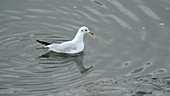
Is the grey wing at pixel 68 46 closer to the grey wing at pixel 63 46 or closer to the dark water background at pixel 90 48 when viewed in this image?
the grey wing at pixel 63 46

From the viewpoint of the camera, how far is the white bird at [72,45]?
13.3 meters

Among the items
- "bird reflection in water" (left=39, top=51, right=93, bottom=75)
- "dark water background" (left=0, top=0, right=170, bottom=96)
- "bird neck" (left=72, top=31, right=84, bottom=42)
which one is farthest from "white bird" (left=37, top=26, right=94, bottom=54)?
"dark water background" (left=0, top=0, right=170, bottom=96)

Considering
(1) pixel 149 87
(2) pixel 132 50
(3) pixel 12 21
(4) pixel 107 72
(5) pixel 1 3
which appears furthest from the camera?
(5) pixel 1 3

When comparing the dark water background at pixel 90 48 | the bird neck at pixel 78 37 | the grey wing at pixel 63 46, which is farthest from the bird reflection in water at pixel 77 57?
the bird neck at pixel 78 37

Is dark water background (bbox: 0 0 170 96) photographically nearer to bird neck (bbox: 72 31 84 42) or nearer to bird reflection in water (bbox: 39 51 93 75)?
bird reflection in water (bbox: 39 51 93 75)

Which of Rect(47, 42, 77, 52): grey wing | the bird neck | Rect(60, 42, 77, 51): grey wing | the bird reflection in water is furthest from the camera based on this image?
the bird neck

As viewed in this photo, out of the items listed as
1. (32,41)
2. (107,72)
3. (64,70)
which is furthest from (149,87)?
(32,41)

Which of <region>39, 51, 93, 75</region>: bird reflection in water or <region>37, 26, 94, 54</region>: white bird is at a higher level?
<region>37, 26, 94, 54</region>: white bird

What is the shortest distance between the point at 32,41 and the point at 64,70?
182cm

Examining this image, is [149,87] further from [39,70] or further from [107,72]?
[39,70]

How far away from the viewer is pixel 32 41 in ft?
44.7

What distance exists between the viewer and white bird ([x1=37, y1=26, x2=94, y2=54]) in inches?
524

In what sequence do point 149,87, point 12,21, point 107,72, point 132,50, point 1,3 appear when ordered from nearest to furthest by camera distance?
point 149,87 → point 107,72 → point 132,50 → point 12,21 → point 1,3

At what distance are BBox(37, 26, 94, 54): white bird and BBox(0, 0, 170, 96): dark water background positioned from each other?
0.75 feet
